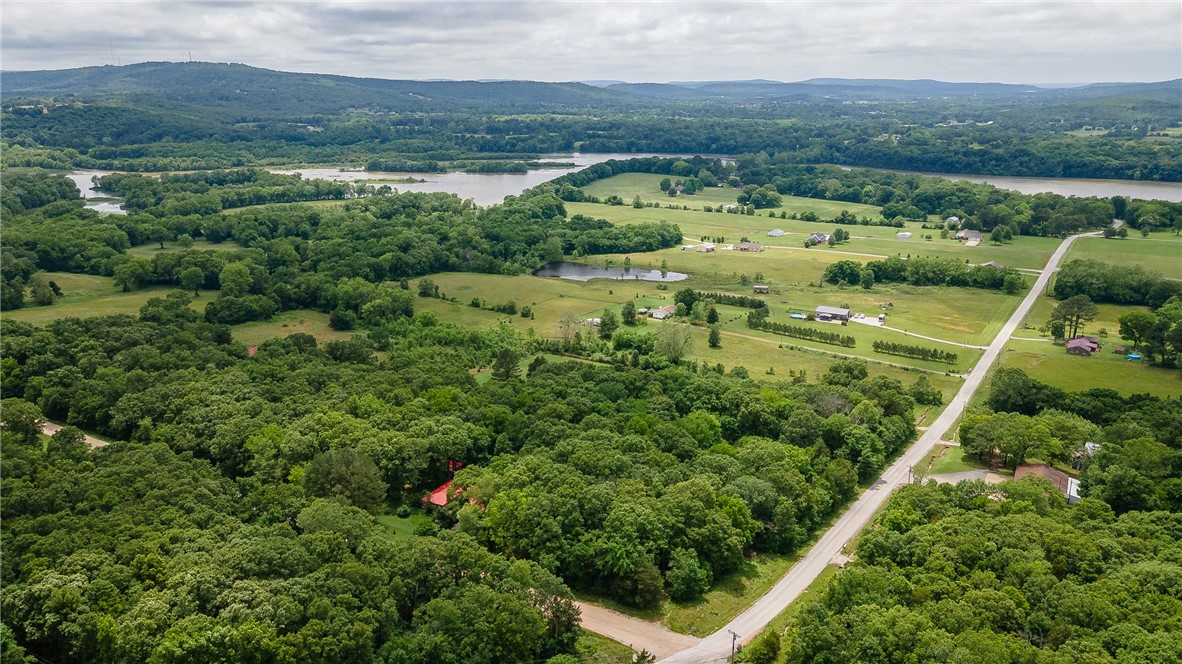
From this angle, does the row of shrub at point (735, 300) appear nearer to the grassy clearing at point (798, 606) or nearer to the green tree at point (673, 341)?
the green tree at point (673, 341)

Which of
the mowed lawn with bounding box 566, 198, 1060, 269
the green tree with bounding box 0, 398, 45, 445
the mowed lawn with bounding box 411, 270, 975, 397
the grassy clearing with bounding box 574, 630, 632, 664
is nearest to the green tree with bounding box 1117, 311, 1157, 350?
the mowed lawn with bounding box 411, 270, 975, 397

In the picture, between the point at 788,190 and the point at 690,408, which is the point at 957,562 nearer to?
the point at 690,408

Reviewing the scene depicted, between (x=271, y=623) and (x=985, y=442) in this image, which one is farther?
(x=985, y=442)

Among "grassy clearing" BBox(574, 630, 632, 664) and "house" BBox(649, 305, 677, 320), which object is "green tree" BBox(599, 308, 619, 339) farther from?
"grassy clearing" BBox(574, 630, 632, 664)

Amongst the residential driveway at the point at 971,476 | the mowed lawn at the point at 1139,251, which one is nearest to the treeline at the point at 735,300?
the residential driveway at the point at 971,476

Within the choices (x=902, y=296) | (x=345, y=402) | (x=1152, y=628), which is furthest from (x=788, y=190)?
(x=1152, y=628)

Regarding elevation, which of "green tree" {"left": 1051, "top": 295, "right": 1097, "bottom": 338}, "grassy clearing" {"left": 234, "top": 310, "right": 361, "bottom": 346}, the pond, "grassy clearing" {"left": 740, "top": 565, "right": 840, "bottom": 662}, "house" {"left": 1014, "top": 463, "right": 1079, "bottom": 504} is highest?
"green tree" {"left": 1051, "top": 295, "right": 1097, "bottom": 338}

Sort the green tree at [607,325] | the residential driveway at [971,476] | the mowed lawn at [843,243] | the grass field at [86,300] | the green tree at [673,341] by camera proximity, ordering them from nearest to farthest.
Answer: the residential driveway at [971,476]
the green tree at [673,341]
the green tree at [607,325]
the grass field at [86,300]
the mowed lawn at [843,243]
